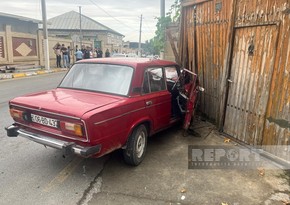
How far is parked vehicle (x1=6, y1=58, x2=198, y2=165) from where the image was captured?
3.39 meters

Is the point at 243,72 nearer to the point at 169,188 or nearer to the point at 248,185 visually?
the point at 248,185

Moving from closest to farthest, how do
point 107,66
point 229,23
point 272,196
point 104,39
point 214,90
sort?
point 272,196 < point 107,66 < point 229,23 < point 214,90 < point 104,39

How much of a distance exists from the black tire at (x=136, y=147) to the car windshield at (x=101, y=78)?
26.5 inches

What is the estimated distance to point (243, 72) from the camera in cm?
521

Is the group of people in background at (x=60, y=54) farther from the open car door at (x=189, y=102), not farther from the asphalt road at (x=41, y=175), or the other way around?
the open car door at (x=189, y=102)

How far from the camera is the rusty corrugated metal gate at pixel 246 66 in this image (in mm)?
4324

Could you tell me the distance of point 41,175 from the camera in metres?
3.85

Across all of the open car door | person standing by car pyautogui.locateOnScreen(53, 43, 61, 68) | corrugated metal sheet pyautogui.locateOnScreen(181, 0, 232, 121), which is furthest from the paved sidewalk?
person standing by car pyautogui.locateOnScreen(53, 43, 61, 68)

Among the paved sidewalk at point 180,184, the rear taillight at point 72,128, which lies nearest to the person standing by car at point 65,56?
the paved sidewalk at point 180,184

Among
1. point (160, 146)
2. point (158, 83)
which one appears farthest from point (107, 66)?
point (160, 146)

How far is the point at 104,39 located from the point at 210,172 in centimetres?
4879

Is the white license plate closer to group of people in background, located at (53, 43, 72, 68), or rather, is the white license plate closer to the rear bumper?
the rear bumper

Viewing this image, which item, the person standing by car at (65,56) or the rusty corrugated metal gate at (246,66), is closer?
the rusty corrugated metal gate at (246,66)

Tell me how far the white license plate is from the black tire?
1135mm
